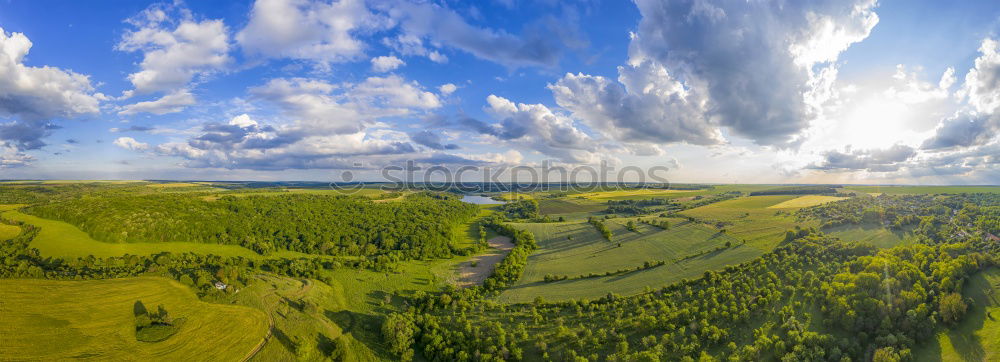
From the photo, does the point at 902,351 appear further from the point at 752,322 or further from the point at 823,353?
the point at 752,322

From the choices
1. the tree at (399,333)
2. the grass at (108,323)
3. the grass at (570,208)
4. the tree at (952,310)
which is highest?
the grass at (570,208)

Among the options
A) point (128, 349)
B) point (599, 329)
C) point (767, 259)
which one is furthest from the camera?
point (767, 259)

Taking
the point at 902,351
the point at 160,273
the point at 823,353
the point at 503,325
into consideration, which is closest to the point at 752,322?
the point at 823,353

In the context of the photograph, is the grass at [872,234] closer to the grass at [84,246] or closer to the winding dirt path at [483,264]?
the winding dirt path at [483,264]

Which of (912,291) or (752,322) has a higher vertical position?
(912,291)

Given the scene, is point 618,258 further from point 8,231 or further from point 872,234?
point 8,231

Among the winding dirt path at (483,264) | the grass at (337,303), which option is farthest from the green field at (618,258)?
the grass at (337,303)
